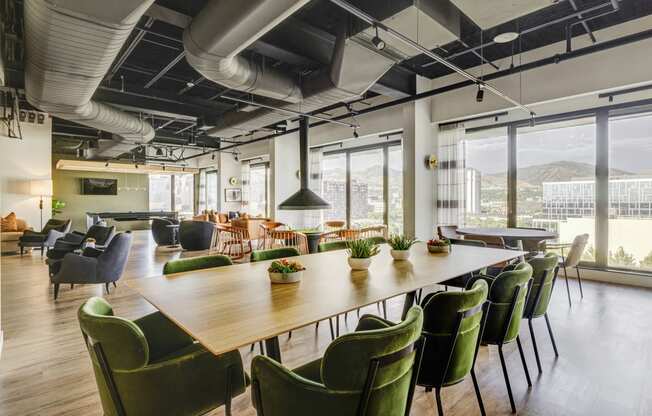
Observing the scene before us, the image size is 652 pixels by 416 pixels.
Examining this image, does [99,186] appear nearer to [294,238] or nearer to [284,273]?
[294,238]

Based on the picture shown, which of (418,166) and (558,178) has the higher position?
(418,166)

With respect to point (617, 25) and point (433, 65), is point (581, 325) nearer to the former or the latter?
point (617, 25)

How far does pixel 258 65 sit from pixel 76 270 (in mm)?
3633

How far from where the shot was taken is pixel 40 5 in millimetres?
2578

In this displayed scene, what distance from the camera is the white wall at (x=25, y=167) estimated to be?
8102 millimetres

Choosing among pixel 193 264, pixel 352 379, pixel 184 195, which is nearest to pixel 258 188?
pixel 184 195

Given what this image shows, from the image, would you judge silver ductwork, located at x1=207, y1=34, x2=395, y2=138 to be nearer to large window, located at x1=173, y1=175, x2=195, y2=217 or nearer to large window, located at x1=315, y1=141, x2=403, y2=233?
large window, located at x1=315, y1=141, x2=403, y2=233

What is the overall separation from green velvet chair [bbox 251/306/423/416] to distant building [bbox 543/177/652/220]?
5.63 m

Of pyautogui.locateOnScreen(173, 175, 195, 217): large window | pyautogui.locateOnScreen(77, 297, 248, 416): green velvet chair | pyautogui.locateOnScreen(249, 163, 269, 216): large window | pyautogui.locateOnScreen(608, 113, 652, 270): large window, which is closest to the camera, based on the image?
pyautogui.locateOnScreen(77, 297, 248, 416): green velvet chair

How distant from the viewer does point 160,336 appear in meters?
1.93

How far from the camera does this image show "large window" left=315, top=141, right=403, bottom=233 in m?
8.08

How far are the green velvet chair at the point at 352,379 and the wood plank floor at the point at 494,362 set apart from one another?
1.06 metres

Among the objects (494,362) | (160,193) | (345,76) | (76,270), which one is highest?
(345,76)

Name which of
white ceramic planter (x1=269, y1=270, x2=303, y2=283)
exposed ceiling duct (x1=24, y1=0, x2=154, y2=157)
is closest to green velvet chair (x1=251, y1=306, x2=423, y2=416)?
white ceramic planter (x1=269, y1=270, x2=303, y2=283)
